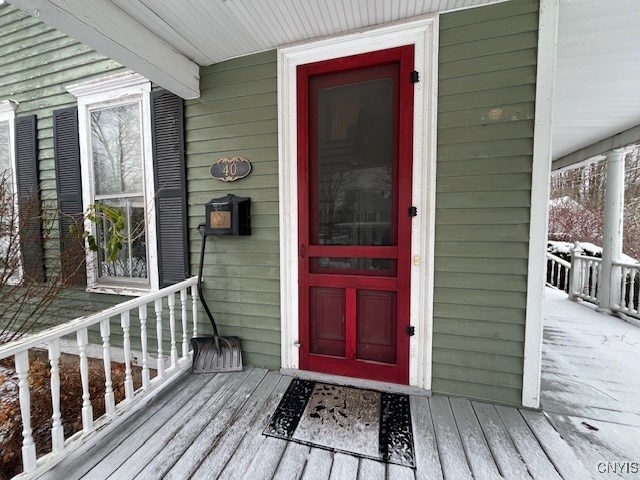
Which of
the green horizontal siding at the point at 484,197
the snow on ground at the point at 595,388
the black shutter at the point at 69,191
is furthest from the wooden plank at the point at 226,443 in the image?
the black shutter at the point at 69,191

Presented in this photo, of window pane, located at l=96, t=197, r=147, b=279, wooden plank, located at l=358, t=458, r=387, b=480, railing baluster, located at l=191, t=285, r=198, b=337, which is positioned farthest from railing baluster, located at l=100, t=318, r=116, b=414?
wooden plank, located at l=358, t=458, r=387, b=480

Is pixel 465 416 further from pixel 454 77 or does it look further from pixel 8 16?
pixel 8 16

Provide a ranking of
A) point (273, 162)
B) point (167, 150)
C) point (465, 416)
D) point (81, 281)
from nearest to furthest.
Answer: point (465, 416) → point (273, 162) → point (167, 150) → point (81, 281)

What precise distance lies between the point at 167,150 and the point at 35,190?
6.16 feet

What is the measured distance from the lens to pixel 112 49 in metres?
1.76

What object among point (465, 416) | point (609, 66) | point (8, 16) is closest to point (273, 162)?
point (465, 416)

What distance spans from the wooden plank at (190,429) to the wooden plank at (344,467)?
0.76 m

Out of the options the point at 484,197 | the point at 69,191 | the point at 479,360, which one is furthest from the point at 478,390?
the point at 69,191

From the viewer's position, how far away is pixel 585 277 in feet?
14.4

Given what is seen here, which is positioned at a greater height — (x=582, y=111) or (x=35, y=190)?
(x=582, y=111)

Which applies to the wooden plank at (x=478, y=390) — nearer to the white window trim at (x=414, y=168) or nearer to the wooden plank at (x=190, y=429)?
the white window trim at (x=414, y=168)

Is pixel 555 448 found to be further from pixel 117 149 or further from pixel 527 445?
pixel 117 149

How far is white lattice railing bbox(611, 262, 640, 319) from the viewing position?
3516mm

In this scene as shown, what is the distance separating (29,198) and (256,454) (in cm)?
365
